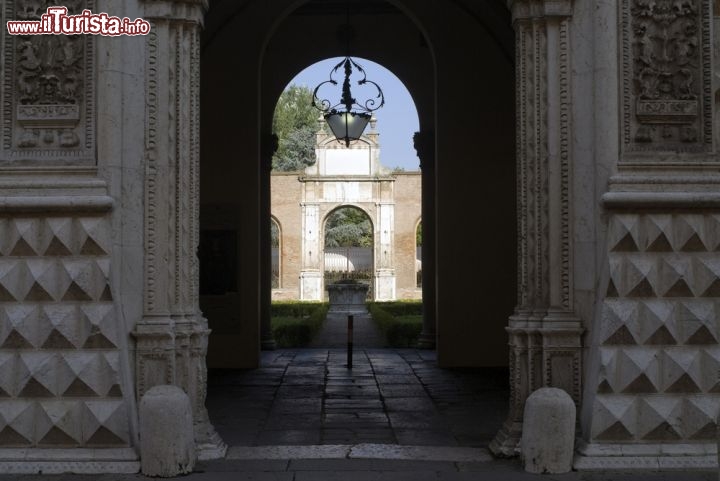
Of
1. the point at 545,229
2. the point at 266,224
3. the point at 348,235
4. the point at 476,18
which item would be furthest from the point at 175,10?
the point at 348,235

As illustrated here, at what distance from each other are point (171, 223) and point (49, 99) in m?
1.35

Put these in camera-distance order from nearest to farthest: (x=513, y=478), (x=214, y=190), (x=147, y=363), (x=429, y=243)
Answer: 1. (x=513, y=478)
2. (x=147, y=363)
3. (x=214, y=190)
4. (x=429, y=243)

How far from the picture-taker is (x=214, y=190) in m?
12.9

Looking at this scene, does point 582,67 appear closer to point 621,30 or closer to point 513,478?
point 621,30

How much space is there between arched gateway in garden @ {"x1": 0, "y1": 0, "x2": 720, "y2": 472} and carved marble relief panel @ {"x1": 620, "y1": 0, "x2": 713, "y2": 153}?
0.02 metres

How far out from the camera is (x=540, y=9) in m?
6.65

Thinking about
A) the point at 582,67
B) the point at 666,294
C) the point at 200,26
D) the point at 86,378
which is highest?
the point at 200,26

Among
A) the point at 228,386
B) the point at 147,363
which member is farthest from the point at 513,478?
the point at 228,386

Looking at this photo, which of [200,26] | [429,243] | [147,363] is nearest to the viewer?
[147,363]

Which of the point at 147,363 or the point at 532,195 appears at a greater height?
the point at 532,195

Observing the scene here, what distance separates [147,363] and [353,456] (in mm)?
1763

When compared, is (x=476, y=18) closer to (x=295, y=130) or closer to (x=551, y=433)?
(x=551, y=433)

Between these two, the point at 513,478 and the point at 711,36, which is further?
the point at 711,36

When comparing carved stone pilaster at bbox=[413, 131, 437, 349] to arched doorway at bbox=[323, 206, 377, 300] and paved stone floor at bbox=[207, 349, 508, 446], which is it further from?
arched doorway at bbox=[323, 206, 377, 300]
